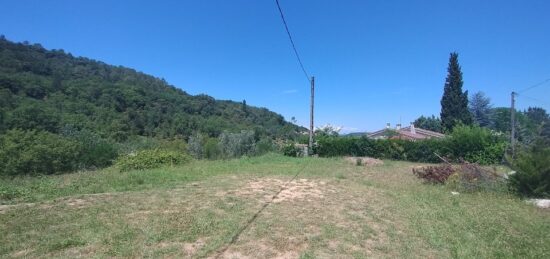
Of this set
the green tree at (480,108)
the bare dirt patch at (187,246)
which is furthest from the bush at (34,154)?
the green tree at (480,108)

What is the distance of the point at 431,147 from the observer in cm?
1847

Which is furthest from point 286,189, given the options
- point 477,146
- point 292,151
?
point 477,146

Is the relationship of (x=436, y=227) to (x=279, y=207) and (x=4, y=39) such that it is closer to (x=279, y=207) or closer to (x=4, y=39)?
(x=279, y=207)

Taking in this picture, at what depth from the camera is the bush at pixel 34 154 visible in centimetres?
1184

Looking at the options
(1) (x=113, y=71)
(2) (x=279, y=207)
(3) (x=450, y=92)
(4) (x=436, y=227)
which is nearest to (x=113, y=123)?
(1) (x=113, y=71)

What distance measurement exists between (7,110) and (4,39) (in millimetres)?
20822

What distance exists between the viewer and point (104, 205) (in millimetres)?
6227

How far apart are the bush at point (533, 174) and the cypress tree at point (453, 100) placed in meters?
30.5

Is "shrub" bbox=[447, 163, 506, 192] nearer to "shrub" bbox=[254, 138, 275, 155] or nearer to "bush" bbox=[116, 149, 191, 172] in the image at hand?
"bush" bbox=[116, 149, 191, 172]

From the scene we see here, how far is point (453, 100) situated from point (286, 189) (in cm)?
3504

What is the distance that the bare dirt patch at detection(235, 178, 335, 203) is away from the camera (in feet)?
24.8

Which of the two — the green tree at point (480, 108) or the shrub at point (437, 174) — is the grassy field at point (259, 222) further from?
the green tree at point (480, 108)

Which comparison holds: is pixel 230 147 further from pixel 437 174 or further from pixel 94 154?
pixel 437 174

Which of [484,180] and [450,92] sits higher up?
[450,92]
